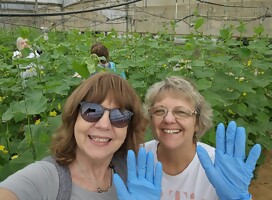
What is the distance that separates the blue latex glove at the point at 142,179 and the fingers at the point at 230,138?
33 centimetres

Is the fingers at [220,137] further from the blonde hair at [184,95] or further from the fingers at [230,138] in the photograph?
the blonde hair at [184,95]

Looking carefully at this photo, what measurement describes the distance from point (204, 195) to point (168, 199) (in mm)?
178

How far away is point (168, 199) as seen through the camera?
1.58m

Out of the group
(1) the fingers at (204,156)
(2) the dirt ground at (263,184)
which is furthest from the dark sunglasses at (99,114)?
(2) the dirt ground at (263,184)

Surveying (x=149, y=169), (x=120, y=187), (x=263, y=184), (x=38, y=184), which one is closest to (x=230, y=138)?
(x=149, y=169)

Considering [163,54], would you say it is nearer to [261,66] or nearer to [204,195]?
[261,66]

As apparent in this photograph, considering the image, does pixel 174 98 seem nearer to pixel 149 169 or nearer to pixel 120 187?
pixel 149 169

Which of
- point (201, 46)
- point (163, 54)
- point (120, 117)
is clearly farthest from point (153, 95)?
point (163, 54)

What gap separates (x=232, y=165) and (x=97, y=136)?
1.92ft

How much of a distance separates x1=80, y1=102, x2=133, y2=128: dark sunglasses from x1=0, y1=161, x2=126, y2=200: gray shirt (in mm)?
232

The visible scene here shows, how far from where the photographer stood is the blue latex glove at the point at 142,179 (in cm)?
124

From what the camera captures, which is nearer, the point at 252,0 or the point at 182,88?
the point at 182,88

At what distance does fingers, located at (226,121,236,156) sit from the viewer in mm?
1351

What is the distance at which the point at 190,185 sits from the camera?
1563 mm
